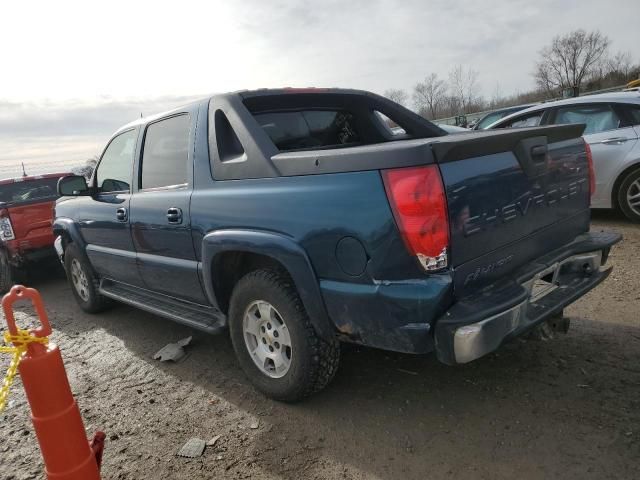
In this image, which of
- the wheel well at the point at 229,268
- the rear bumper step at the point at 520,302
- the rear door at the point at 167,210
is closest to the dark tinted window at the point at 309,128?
the rear door at the point at 167,210

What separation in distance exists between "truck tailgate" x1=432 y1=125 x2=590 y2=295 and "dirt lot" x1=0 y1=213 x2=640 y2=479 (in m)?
0.81

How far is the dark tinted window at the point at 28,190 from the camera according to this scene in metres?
7.50

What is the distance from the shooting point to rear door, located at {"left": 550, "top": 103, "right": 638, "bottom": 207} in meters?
6.03

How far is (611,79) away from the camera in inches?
2085

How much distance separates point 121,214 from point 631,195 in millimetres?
5850

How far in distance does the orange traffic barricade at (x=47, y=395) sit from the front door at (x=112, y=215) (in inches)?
81.6

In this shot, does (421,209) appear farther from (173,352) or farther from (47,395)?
(173,352)

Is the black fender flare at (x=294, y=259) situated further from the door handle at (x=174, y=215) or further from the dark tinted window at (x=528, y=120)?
the dark tinted window at (x=528, y=120)

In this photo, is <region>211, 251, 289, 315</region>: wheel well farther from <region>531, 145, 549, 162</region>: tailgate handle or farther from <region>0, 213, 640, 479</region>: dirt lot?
<region>531, 145, 549, 162</region>: tailgate handle

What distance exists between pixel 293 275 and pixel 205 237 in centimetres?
77

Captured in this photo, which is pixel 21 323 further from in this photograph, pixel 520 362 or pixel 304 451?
pixel 520 362

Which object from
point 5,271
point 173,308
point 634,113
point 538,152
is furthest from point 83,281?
point 634,113

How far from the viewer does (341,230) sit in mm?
2344

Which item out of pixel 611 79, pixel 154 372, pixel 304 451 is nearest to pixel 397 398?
pixel 304 451
